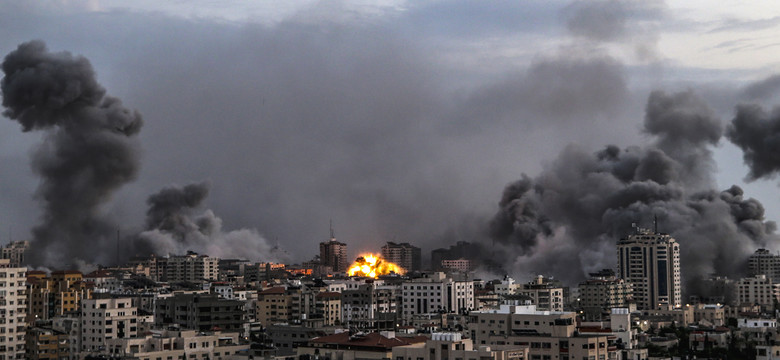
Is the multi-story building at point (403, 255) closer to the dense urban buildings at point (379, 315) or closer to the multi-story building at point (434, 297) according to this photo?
the dense urban buildings at point (379, 315)

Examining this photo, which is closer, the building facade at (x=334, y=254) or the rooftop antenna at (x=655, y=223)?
the rooftop antenna at (x=655, y=223)

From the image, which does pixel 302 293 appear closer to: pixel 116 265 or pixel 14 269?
pixel 14 269

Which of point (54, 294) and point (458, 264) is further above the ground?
point (458, 264)

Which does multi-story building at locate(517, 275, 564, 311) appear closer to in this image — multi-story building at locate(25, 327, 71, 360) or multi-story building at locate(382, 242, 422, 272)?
multi-story building at locate(25, 327, 71, 360)

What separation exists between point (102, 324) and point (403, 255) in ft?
248

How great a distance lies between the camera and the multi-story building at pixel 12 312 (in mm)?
45844

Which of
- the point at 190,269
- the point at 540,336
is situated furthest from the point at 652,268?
the point at 540,336

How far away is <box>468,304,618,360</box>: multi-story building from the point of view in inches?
1511

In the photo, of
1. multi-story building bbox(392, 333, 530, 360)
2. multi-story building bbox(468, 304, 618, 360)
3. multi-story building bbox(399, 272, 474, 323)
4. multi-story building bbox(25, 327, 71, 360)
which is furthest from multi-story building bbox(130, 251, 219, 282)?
multi-story building bbox(392, 333, 530, 360)

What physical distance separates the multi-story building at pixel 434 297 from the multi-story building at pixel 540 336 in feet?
87.2

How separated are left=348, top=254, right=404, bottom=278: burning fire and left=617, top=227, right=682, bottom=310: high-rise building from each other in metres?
24.7

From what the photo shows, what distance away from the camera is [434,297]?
227ft

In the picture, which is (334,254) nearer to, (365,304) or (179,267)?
(179,267)

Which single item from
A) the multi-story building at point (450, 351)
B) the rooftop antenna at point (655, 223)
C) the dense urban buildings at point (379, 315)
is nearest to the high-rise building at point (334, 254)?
the dense urban buildings at point (379, 315)
